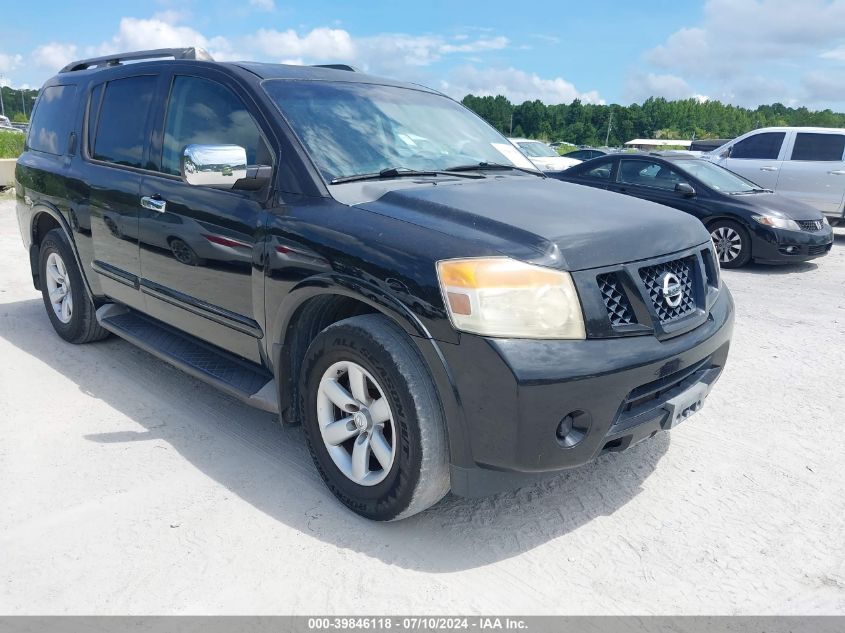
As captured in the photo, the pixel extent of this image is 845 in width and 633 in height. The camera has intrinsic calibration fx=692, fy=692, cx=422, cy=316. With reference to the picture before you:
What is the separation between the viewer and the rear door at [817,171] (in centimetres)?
1108

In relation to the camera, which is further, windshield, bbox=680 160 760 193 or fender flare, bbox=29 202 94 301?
windshield, bbox=680 160 760 193

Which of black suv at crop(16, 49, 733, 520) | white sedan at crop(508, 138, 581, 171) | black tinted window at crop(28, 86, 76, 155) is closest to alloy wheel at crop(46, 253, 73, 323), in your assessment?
black tinted window at crop(28, 86, 76, 155)

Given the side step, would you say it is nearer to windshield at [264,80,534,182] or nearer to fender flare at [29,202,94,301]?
fender flare at [29,202,94,301]

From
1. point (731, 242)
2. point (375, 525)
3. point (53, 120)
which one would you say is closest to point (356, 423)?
point (375, 525)

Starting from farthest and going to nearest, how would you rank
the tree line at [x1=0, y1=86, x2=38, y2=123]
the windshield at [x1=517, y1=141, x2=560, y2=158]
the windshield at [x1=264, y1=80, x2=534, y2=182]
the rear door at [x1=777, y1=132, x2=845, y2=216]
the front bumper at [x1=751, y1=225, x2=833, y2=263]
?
the tree line at [x1=0, y1=86, x2=38, y2=123] → the windshield at [x1=517, y1=141, x2=560, y2=158] → the rear door at [x1=777, y1=132, x2=845, y2=216] → the front bumper at [x1=751, y1=225, x2=833, y2=263] → the windshield at [x1=264, y1=80, x2=534, y2=182]

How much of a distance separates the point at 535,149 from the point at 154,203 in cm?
1650

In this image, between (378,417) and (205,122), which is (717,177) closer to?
(205,122)

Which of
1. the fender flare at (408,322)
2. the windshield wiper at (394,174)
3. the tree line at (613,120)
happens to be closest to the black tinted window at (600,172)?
the windshield wiper at (394,174)

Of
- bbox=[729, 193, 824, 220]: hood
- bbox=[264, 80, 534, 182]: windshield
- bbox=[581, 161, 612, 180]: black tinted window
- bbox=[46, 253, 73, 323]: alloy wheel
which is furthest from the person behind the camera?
bbox=[581, 161, 612, 180]: black tinted window

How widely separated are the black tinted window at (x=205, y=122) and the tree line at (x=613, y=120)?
5374 inches

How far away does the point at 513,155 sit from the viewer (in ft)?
13.1

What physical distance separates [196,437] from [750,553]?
2648 mm

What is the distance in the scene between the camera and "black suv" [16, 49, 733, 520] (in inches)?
94.2
